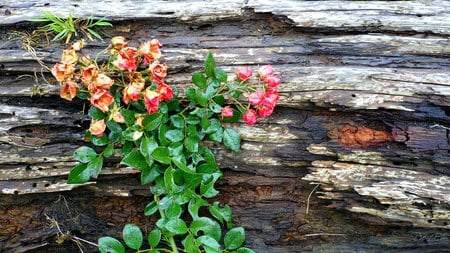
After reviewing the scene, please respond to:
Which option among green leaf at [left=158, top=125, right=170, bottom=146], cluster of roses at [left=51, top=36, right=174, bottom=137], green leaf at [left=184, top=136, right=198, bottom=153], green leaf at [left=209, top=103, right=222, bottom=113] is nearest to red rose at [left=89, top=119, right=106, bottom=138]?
cluster of roses at [left=51, top=36, right=174, bottom=137]

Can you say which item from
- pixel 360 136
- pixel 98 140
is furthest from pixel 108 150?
pixel 360 136

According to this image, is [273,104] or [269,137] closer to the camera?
[273,104]

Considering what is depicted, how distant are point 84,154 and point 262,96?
814 mm

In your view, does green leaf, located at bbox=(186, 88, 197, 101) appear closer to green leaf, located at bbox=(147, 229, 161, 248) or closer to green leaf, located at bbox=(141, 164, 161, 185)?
green leaf, located at bbox=(141, 164, 161, 185)

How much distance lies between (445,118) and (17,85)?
1962mm

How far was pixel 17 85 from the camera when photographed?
101 inches

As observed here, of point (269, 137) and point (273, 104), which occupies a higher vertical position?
point (273, 104)

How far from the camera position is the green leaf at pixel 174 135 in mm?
2373

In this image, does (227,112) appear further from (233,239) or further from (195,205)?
(233,239)

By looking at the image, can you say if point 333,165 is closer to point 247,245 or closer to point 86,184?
point 247,245

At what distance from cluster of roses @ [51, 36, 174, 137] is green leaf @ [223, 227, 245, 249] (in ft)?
2.18

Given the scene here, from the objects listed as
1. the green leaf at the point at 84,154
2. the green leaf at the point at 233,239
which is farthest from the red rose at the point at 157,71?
the green leaf at the point at 233,239

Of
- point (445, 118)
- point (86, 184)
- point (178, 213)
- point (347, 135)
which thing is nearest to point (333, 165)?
point (347, 135)

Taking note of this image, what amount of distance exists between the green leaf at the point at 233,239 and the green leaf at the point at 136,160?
497mm
